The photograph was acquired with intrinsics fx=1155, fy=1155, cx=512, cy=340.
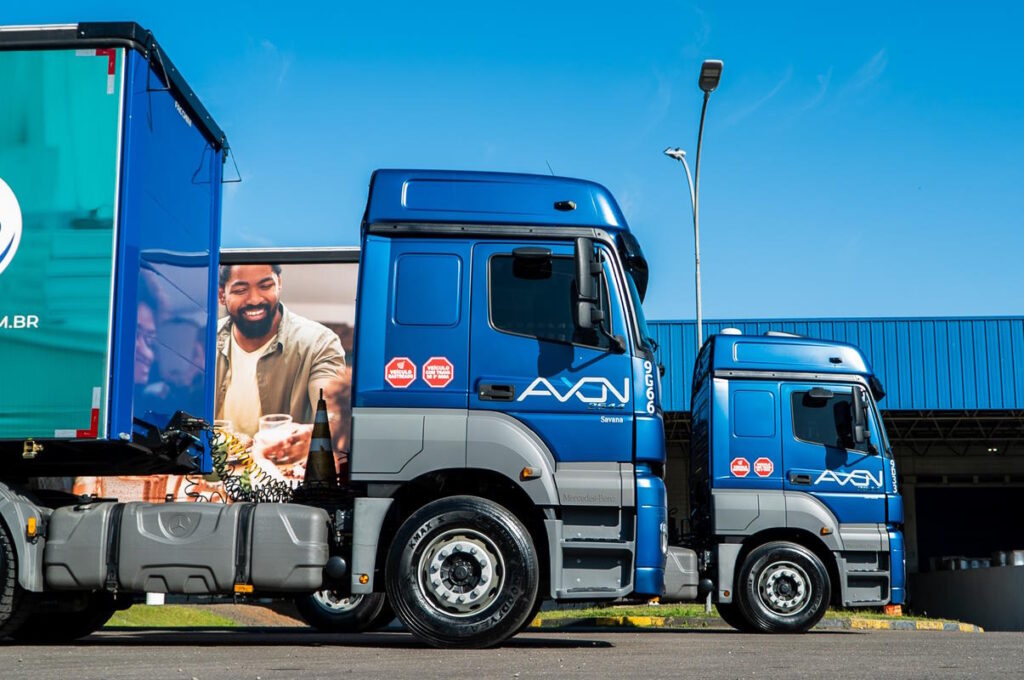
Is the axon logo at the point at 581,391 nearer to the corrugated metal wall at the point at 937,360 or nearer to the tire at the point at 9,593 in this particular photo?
the tire at the point at 9,593

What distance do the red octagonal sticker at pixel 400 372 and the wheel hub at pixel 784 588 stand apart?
5621 mm

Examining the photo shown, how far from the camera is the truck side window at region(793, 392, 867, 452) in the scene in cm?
1221

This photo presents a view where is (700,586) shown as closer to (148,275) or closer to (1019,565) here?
(148,275)

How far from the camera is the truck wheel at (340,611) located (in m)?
11.1

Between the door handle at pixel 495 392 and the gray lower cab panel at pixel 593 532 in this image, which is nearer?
the gray lower cab panel at pixel 593 532

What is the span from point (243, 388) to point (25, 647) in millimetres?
5916

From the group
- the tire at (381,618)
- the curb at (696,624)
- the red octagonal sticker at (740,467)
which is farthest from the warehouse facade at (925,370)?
the tire at (381,618)

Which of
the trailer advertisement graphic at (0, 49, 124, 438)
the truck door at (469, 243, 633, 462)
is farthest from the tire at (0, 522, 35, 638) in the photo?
the truck door at (469, 243, 633, 462)

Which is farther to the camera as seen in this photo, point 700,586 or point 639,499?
point 700,586

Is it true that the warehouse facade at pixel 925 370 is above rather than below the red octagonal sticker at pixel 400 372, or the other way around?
above

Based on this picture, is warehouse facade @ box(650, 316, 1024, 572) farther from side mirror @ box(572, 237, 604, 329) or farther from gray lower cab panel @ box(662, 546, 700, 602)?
side mirror @ box(572, 237, 604, 329)

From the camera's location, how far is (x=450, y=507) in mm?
7961

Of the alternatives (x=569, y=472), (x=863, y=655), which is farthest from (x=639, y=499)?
(x=863, y=655)

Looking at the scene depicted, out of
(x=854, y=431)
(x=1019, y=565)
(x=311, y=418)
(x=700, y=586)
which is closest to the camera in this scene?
(x=700, y=586)
